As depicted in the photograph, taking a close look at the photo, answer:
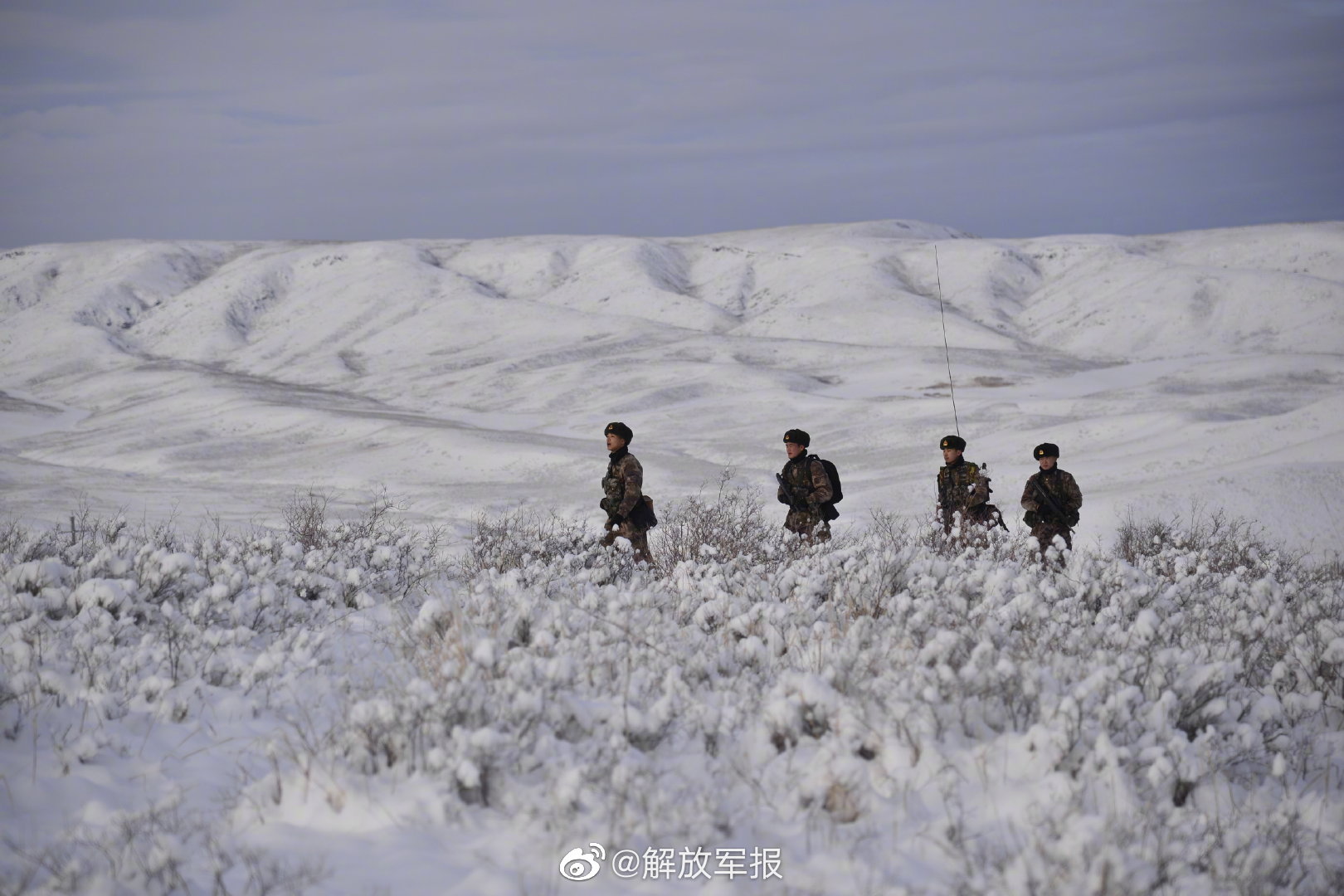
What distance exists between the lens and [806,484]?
8703 mm

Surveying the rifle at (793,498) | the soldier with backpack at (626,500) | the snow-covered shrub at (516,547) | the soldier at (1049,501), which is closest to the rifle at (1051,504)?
the soldier at (1049,501)

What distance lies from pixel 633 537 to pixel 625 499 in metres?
0.32

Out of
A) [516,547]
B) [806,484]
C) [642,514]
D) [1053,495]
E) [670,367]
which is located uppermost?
[670,367]

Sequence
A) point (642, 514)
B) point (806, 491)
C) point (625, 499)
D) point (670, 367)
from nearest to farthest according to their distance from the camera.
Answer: point (625, 499)
point (642, 514)
point (806, 491)
point (670, 367)

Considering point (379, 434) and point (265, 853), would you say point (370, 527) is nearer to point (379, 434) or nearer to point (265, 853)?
point (265, 853)

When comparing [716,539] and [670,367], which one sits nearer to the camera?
[716,539]

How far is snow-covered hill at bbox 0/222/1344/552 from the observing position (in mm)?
22797

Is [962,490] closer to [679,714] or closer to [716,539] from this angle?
[716,539]

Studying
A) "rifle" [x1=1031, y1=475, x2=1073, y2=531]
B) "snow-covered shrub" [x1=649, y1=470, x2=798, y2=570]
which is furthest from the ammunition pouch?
"rifle" [x1=1031, y1=475, x2=1073, y2=531]

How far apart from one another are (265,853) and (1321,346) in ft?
197

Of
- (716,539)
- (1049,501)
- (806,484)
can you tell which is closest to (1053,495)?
(1049,501)

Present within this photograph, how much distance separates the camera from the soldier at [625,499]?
8.20 metres

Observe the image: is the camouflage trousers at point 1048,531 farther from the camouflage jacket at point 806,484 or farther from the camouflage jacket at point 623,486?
the camouflage jacket at point 623,486

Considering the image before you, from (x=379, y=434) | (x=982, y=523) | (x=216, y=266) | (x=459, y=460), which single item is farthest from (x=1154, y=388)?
(x=216, y=266)
